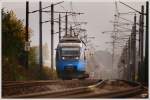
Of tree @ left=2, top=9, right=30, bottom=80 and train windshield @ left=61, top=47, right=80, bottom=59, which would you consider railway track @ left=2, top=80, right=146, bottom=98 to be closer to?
tree @ left=2, top=9, right=30, bottom=80

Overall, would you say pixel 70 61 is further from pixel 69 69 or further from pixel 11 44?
pixel 11 44

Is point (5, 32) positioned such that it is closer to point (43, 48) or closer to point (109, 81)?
point (43, 48)

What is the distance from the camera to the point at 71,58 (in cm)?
1678

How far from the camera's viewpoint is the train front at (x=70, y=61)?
16531mm

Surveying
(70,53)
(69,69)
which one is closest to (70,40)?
(70,53)

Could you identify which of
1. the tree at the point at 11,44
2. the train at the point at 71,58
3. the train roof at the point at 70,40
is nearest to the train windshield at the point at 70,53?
the train at the point at 71,58

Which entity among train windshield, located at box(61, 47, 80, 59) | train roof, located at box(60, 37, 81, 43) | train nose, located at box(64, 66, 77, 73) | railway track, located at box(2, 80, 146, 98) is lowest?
railway track, located at box(2, 80, 146, 98)

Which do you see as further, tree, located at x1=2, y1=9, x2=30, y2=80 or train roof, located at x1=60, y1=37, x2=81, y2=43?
train roof, located at x1=60, y1=37, x2=81, y2=43

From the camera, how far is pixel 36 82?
52.3 feet

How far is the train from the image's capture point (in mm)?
16516

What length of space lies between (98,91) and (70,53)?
5.38 feet

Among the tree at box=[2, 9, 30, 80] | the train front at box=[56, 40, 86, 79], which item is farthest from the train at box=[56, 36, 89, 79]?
the tree at box=[2, 9, 30, 80]

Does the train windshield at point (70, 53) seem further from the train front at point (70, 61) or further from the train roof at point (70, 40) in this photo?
the train roof at point (70, 40)

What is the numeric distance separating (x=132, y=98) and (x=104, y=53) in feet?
4.33
